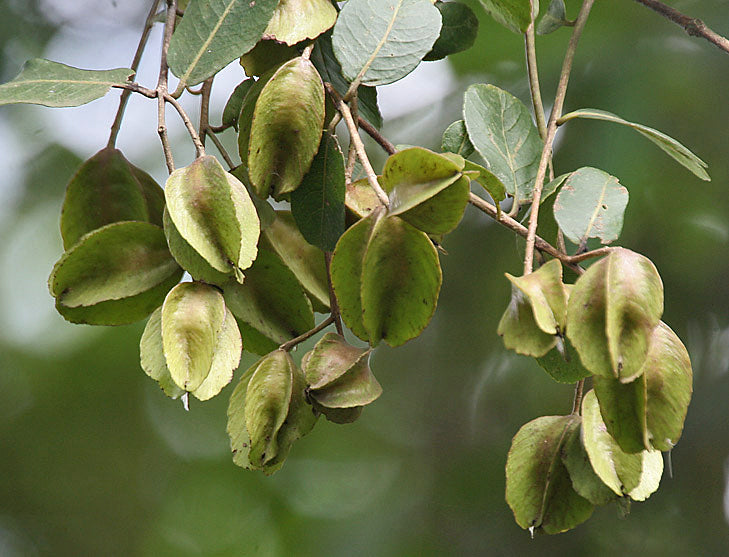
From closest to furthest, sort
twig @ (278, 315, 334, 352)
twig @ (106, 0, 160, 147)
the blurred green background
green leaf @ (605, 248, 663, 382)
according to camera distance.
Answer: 1. green leaf @ (605, 248, 663, 382)
2. twig @ (278, 315, 334, 352)
3. twig @ (106, 0, 160, 147)
4. the blurred green background

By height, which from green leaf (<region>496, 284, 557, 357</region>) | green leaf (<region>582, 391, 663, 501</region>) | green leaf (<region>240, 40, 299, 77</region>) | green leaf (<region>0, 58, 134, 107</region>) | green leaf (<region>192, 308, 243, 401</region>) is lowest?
green leaf (<region>582, 391, 663, 501</region>)

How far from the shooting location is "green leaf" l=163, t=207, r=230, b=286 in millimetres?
376

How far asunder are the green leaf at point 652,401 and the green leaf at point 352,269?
12cm

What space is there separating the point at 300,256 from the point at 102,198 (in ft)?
0.50

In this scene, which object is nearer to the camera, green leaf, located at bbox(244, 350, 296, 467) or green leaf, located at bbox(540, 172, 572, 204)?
green leaf, located at bbox(244, 350, 296, 467)

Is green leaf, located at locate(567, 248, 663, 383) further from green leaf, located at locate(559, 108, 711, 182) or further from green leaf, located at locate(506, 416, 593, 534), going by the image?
green leaf, located at locate(559, 108, 711, 182)

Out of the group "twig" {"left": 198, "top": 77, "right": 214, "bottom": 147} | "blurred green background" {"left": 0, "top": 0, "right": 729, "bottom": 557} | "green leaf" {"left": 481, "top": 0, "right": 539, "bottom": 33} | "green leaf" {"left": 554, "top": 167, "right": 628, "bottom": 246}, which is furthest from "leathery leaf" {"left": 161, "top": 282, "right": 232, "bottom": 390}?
"blurred green background" {"left": 0, "top": 0, "right": 729, "bottom": 557}

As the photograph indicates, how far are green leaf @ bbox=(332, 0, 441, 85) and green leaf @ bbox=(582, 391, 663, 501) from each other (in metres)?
0.24

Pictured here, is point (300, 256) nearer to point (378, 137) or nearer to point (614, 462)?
point (378, 137)

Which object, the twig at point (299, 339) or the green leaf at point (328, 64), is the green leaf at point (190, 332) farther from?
the green leaf at point (328, 64)

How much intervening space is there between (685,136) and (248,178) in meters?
1.30

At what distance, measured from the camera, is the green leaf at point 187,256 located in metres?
0.38

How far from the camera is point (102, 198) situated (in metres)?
0.49

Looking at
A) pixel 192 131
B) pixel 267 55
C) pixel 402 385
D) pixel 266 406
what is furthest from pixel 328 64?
pixel 402 385
